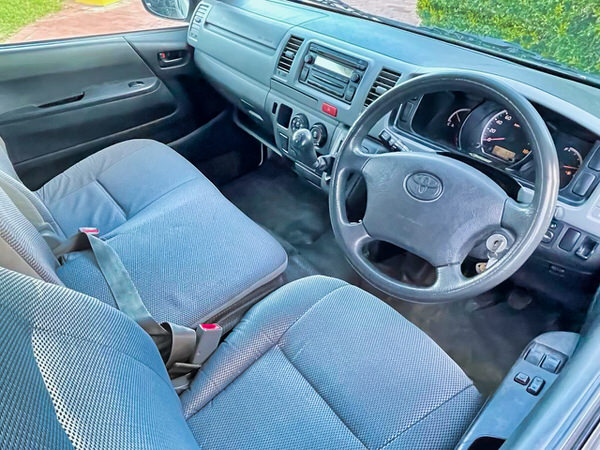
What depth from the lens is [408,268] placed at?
155cm

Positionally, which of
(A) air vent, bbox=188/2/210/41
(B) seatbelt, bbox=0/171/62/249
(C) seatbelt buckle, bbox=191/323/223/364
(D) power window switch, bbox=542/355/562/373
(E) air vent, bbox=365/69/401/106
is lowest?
(C) seatbelt buckle, bbox=191/323/223/364

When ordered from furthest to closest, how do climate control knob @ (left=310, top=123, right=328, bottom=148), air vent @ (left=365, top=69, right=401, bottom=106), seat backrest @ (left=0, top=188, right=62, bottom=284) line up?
1. climate control knob @ (left=310, top=123, right=328, bottom=148)
2. air vent @ (left=365, top=69, right=401, bottom=106)
3. seat backrest @ (left=0, top=188, right=62, bottom=284)

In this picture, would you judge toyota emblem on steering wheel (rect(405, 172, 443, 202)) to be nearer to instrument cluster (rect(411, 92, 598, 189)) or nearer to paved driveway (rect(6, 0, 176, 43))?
instrument cluster (rect(411, 92, 598, 189))

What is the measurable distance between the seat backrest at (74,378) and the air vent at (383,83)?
3.33ft

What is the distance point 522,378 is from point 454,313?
79 centimetres

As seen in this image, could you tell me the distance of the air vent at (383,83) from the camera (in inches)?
57.4

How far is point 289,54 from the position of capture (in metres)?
1.78

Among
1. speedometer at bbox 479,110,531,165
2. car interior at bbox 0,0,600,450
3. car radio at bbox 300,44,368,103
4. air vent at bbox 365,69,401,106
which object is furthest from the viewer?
car radio at bbox 300,44,368,103

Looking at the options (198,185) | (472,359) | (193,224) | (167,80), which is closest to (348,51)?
(198,185)

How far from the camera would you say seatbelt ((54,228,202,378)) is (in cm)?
101

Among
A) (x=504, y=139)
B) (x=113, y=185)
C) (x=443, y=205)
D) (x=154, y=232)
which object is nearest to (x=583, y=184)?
(x=504, y=139)

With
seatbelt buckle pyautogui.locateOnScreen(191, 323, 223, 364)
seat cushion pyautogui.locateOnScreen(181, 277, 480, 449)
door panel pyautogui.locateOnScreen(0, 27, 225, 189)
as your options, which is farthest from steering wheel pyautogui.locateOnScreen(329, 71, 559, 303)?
door panel pyautogui.locateOnScreen(0, 27, 225, 189)

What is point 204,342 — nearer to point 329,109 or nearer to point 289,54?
point 329,109

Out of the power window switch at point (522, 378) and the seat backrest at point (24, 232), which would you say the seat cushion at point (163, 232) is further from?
the power window switch at point (522, 378)
